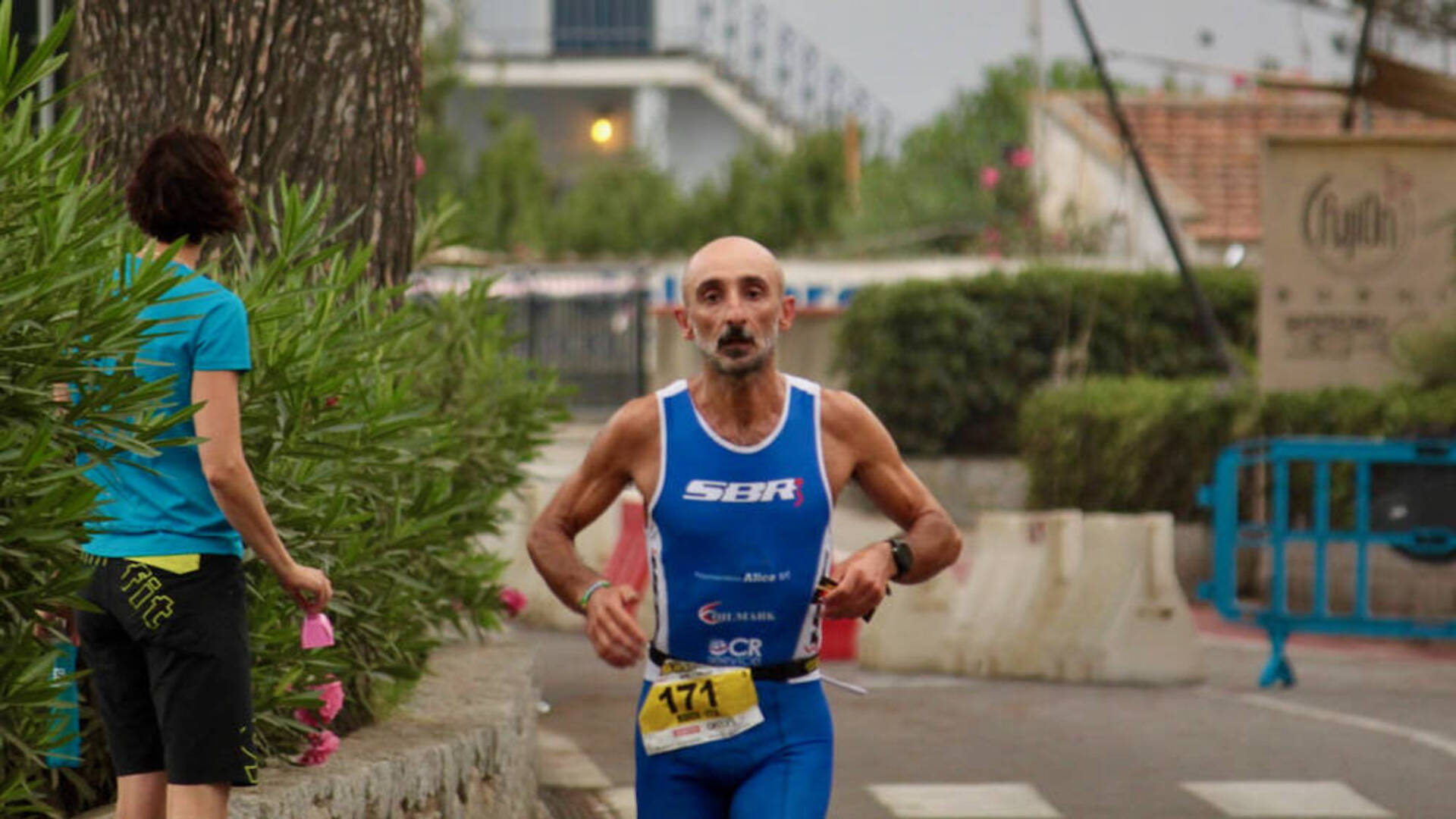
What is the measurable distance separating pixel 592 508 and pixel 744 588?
0.43m

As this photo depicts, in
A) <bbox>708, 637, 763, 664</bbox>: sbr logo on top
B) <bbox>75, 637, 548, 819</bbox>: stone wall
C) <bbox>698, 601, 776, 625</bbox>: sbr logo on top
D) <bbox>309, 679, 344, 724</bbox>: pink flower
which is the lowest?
<bbox>75, 637, 548, 819</bbox>: stone wall

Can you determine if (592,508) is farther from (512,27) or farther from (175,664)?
(512,27)

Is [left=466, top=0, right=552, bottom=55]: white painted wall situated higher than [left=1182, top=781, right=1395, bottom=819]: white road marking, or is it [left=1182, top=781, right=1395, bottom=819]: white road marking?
[left=466, top=0, right=552, bottom=55]: white painted wall

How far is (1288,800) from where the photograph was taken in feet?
33.3

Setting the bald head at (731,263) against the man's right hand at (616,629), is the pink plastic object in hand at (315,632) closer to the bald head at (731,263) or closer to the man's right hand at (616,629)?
the man's right hand at (616,629)

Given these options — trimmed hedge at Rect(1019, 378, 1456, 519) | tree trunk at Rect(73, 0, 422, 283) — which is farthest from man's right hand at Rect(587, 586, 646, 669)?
trimmed hedge at Rect(1019, 378, 1456, 519)

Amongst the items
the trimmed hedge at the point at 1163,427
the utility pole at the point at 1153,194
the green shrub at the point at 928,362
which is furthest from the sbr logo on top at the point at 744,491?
the green shrub at the point at 928,362

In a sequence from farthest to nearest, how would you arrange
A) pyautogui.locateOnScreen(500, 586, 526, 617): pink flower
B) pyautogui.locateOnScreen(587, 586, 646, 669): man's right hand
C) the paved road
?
pyautogui.locateOnScreen(500, 586, 526, 617): pink flower → the paved road → pyautogui.locateOnScreen(587, 586, 646, 669): man's right hand

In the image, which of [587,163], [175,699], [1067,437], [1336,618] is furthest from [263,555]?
[587,163]

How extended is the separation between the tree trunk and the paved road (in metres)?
2.71

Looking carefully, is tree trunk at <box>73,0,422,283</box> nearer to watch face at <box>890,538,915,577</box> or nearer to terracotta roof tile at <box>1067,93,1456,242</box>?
watch face at <box>890,538,915,577</box>

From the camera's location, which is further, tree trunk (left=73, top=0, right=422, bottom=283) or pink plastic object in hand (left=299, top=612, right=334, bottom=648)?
tree trunk (left=73, top=0, right=422, bottom=283)

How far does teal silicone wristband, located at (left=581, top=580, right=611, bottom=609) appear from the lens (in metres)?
5.21

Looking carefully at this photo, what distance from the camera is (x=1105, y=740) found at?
470 inches
